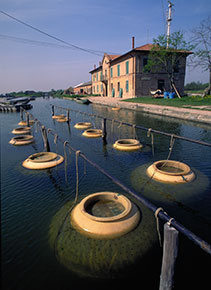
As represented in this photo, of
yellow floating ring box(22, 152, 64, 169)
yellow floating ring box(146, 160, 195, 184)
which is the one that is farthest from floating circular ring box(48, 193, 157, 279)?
yellow floating ring box(22, 152, 64, 169)

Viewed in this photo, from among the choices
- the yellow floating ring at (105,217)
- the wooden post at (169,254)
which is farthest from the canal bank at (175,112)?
the wooden post at (169,254)

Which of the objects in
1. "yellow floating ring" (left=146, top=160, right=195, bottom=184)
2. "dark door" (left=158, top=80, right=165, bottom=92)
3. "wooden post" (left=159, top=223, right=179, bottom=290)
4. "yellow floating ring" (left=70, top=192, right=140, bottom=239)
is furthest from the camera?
"dark door" (left=158, top=80, right=165, bottom=92)

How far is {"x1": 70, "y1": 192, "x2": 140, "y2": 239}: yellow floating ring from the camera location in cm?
495

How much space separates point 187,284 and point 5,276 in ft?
13.8

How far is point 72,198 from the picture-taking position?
24.2ft

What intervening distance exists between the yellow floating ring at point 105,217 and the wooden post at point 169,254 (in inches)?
73.2

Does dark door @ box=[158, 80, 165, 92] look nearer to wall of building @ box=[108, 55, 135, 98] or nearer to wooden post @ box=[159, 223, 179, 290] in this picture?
wall of building @ box=[108, 55, 135, 98]

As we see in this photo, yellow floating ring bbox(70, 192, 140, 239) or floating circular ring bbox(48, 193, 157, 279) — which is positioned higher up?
yellow floating ring bbox(70, 192, 140, 239)

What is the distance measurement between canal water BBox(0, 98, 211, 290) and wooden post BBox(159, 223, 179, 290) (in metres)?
1.16

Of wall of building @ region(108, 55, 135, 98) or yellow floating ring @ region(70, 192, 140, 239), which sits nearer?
yellow floating ring @ region(70, 192, 140, 239)

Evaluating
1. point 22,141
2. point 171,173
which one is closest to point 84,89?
point 22,141

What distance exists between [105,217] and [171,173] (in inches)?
157

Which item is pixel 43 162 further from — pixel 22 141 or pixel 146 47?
pixel 146 47

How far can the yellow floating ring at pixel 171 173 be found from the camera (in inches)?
312
